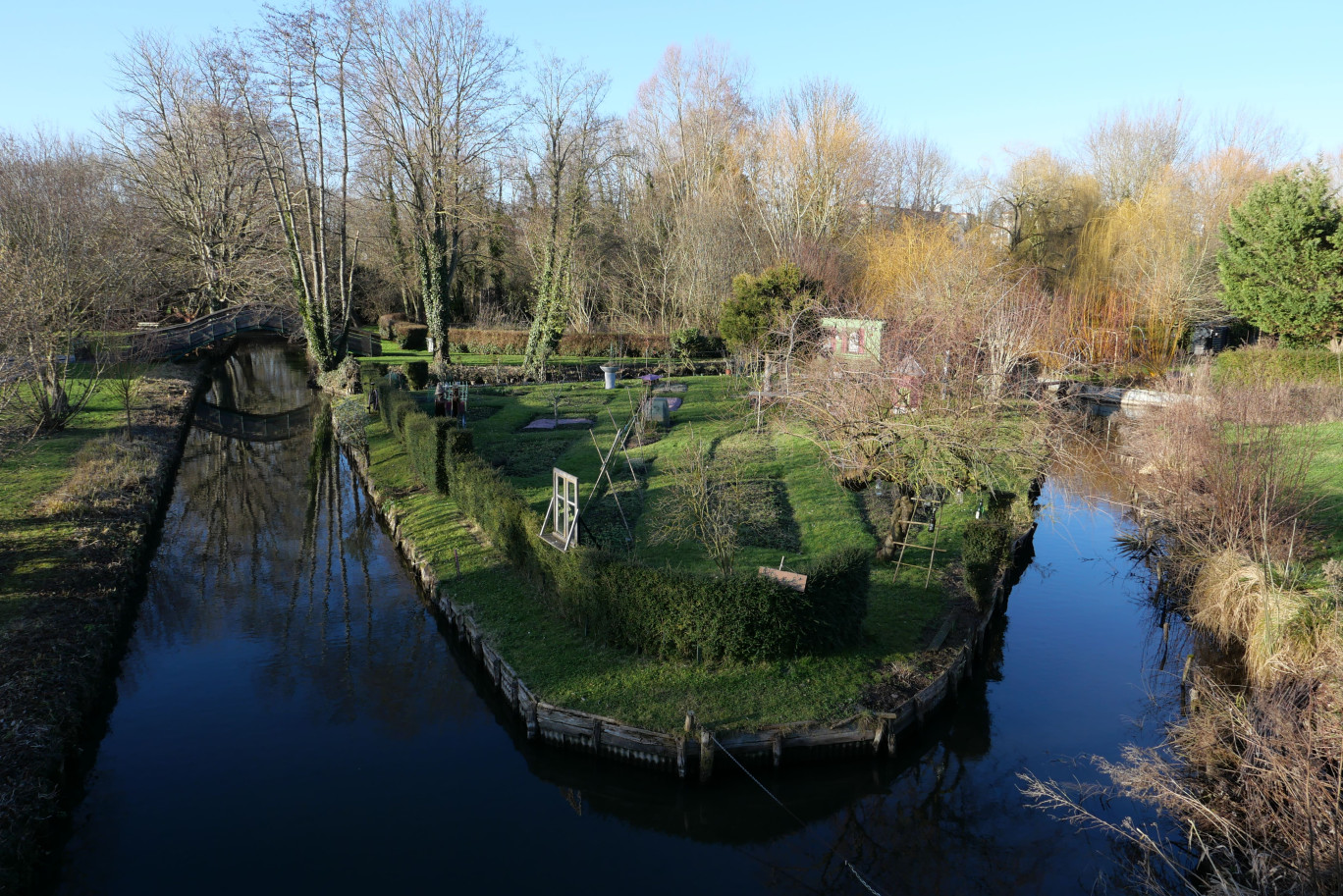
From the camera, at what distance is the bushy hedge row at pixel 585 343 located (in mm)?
38253

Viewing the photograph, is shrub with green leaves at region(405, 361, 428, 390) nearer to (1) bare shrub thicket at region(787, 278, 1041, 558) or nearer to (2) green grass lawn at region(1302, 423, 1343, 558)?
(1) bare shrub thicket at region(787, 278, 1041, 558)

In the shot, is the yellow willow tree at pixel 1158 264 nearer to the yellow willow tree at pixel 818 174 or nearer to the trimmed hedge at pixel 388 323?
the yellow willow tree at pixel 818 174

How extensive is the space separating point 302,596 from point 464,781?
637 centimetres

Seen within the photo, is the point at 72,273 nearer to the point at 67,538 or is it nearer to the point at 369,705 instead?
the point at 67,538

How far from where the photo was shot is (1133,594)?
15188 millimetres

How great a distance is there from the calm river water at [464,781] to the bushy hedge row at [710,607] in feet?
5.52

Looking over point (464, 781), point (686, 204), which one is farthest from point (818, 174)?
point (464, 781)

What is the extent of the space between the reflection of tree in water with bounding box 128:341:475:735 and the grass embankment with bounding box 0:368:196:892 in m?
0.86

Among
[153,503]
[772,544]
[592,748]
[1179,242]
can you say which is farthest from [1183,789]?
[1179,242]

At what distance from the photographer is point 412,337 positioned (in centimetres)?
4094

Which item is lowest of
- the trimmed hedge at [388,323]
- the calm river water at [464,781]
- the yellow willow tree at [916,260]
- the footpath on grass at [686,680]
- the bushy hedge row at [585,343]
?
the calm river water at [464,781]

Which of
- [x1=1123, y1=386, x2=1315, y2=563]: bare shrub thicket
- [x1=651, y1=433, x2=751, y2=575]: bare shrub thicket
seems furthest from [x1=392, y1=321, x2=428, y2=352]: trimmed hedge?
[x1=1123, y1=386, x2=1315, y2=563]: bare shrub thicket

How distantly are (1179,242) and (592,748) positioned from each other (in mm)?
34920

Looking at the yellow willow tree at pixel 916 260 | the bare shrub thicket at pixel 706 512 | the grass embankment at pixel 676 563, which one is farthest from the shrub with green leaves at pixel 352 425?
the yellow willow tree at pixel 916 260
